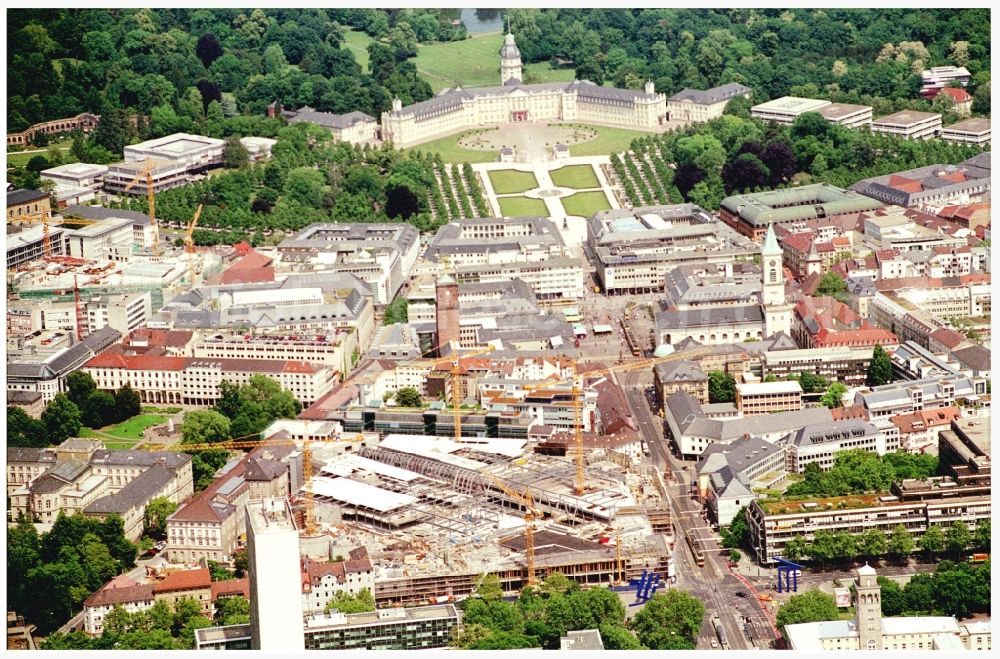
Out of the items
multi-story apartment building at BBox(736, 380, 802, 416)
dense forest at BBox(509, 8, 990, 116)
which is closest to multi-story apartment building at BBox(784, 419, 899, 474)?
multi-story apartment building at BBox(736, 380, 802, 416)

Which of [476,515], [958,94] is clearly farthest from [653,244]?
[476,515]

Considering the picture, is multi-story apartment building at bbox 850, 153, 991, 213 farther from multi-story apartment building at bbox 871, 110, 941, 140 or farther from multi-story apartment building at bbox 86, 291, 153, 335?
multi-story apartment building at bbox 86, 291, 153, 335

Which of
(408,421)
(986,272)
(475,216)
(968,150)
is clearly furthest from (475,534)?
(968,150)

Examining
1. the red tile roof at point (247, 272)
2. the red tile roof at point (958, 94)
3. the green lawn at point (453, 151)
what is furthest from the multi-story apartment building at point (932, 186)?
the red tile roof at point (247, 272)

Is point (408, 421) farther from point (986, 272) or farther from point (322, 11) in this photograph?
point (322, 11)

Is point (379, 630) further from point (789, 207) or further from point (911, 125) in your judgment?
point (911, 125)

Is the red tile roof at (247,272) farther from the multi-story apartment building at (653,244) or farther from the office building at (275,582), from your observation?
the office building at (275,582)
